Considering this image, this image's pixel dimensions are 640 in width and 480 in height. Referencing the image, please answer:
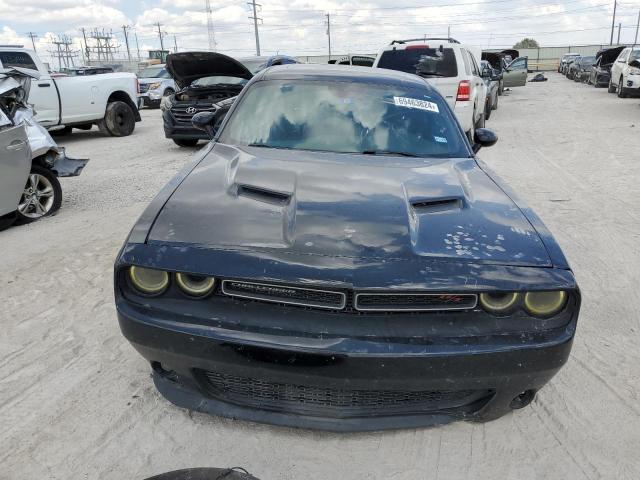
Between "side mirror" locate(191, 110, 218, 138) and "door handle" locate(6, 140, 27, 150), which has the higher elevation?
"side mirror" locate(191, 110, 218, 138)

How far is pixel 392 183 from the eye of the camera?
2.66 m

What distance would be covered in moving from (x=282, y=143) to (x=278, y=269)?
1504 mm

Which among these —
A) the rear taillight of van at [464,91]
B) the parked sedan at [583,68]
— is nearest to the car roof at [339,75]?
the rear taillight of van at [464,91]

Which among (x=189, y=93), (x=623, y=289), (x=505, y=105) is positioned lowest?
(x=505, y=105)

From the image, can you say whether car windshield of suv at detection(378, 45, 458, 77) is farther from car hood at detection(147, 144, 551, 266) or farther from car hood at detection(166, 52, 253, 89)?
car hood at detection(147, 144, 551, 266)

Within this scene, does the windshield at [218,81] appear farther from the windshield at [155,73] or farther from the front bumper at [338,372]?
the windshield at [155,73]

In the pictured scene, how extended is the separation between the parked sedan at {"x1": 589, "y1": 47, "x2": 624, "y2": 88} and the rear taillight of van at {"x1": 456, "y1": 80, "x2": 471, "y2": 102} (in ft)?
54.0

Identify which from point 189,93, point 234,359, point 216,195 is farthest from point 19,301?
point 189,93

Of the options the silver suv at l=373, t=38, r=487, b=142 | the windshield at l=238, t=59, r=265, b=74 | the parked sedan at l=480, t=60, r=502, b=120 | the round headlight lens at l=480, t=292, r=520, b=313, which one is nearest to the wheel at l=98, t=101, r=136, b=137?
the windshield at l=238, t=59, r=265, b=74

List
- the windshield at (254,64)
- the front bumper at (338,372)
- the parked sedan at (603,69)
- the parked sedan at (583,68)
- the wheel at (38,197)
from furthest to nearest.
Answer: the parked sedan at (583,68), the parked sedan at (603,69), the windshield at (254,64), the wheel at (38,197), the front bumper at (338,372)

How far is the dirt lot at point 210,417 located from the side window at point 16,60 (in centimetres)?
617

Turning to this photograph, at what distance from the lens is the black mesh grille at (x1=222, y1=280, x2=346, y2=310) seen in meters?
2.00

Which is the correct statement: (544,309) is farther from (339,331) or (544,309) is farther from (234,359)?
(234,359)

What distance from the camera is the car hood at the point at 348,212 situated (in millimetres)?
2096
